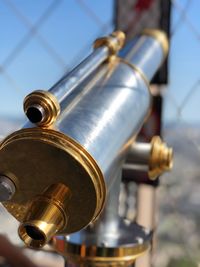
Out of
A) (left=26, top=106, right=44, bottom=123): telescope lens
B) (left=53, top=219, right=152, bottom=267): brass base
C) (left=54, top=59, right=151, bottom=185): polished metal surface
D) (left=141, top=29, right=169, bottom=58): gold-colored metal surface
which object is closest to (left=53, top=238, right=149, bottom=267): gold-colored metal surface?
(left=53, top=219, right=152, bottom=267): brass base

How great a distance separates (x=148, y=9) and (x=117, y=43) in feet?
1.53

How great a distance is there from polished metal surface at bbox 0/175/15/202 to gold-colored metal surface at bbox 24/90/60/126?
5 centimetres

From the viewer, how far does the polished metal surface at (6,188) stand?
0.33 meters

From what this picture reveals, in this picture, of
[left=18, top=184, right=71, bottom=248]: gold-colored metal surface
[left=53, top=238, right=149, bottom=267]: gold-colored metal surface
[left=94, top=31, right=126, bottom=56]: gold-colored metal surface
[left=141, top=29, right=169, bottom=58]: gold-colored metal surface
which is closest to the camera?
[left=18, top=184, right=71, bottom=248]: gold-colored metal surface

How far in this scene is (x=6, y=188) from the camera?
0.33 meters

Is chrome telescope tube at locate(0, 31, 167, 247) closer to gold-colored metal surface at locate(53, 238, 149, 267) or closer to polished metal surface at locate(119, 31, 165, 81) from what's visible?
gold-colored metal surface at locate(53, 238, 149, 267)

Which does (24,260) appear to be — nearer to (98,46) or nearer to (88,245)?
(88,245)

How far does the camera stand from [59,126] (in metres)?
0.34

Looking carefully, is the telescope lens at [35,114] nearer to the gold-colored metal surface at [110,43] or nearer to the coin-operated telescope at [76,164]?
the coin-operated telescope at [76,164]

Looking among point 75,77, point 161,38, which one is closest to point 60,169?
point 75,77

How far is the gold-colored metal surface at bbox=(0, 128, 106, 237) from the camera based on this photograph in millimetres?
327

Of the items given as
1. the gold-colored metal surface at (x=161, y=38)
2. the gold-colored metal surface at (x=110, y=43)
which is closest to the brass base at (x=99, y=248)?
the gold-colored metal surface at (x=110, y=43)

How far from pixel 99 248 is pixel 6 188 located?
19cm

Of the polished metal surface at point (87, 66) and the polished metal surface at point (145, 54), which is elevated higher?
the polished metal surface at point (87, 66)
